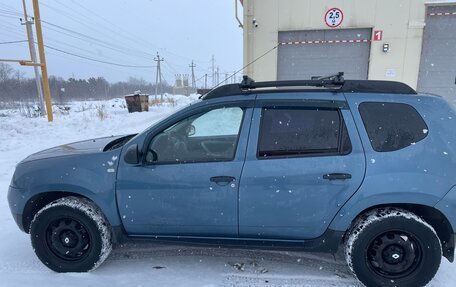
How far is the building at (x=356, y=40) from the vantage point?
862 cm

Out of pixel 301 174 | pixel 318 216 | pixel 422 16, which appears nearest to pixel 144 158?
pixel 301 174

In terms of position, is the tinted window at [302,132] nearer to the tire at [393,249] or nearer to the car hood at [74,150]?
the tire at [393,249]

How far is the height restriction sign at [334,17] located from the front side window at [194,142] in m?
7.22

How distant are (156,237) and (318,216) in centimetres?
148

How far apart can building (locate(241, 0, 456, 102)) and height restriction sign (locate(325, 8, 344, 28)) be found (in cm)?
2

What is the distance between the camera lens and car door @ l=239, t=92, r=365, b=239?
8.56 ft

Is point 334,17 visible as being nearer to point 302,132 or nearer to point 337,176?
point 302,132

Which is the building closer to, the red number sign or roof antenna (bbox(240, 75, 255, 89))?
the red number sign

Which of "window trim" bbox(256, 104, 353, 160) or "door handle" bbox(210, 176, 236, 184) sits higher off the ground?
"window trim" bbox(256, 104, 353, 160)

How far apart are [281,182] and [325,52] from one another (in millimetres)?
7664

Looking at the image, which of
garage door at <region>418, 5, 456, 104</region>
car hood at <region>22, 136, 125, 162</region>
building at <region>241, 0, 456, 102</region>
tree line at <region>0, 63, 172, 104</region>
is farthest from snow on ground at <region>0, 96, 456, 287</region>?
tree line at <region>0, 63, 172, 104</region>

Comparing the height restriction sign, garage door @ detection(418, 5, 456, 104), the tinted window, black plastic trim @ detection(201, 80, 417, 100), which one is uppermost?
the height restriction sign

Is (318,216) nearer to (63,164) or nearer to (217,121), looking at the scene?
(217,121)

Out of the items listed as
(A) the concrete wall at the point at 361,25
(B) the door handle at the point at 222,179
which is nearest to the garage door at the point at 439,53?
(A) the concrete wall at the point at 361,25
